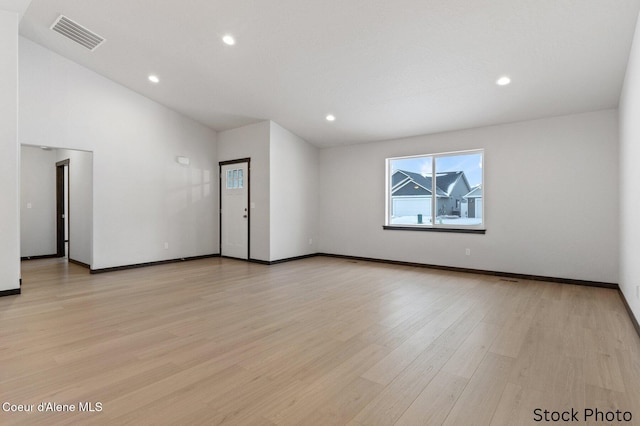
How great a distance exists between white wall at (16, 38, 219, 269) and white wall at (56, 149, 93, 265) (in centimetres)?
31

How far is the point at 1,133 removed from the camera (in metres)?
4.06

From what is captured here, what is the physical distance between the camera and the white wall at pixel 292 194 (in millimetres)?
6707

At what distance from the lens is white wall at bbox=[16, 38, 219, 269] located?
512 centimetres

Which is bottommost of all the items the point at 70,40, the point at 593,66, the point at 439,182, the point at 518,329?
the point at 518,329

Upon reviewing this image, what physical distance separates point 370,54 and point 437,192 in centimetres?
328

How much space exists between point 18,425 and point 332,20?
13.3ft

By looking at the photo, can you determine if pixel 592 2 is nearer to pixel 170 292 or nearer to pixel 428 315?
pixel 428 315

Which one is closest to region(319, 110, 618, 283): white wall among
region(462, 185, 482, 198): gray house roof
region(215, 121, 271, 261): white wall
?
region(462, 185, 482, 198): gray house roof

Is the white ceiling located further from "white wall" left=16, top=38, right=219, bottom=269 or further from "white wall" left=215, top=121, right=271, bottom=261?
"white wall" left=215, top=121, right=271, bottom=261

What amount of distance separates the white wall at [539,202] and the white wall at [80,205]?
5.56 meters

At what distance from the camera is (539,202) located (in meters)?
5.21

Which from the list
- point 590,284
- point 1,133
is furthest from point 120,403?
point 590,284

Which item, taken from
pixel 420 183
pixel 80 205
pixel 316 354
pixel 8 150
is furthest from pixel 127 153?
pixel 420 183

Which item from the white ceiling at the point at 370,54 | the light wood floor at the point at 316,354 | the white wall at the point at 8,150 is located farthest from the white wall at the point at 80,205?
the white ceiling at the point at 370,54
